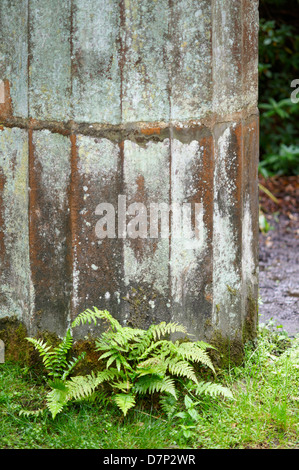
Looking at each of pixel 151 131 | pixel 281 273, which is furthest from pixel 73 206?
pixel 281 273

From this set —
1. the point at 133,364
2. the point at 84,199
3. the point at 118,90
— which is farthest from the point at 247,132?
the point at 133,364

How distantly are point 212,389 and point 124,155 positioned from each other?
4.44 ft

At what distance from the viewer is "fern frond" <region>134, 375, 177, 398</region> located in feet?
9.10

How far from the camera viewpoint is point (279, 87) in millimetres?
10398

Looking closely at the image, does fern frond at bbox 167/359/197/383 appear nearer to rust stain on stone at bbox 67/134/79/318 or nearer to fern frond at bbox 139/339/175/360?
fern frond at bbox 139/339/175/360

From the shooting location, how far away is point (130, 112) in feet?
9.73

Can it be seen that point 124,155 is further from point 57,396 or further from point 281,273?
point 281,273

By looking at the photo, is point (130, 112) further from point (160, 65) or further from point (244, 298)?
point (244, 298)

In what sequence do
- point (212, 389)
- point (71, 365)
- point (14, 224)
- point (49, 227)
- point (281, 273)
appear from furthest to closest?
point (281, 273) < point (14, 224) < point (49, 227) < point (71, 365) < point (212, 389)

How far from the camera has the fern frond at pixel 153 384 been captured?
2.77m

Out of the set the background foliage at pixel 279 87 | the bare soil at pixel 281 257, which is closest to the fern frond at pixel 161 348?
the bare soil at pixel 281 257

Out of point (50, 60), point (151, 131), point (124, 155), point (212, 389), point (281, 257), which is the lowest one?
point (212, 389)

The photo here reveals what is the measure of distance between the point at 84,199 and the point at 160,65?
0.85m

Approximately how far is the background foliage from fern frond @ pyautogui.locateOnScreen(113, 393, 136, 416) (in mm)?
A: 7403
